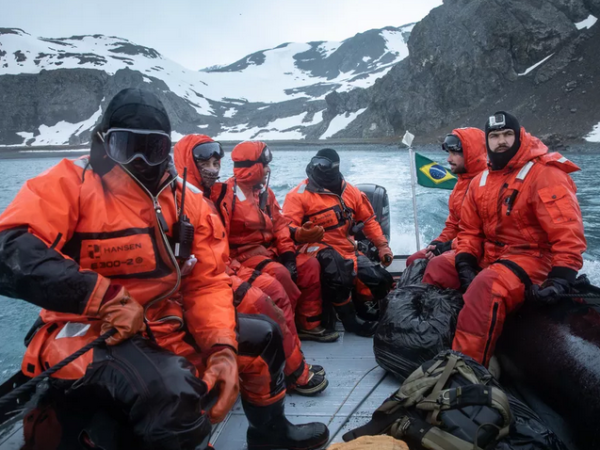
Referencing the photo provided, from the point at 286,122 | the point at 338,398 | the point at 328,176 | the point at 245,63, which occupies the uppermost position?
the point at 245,63

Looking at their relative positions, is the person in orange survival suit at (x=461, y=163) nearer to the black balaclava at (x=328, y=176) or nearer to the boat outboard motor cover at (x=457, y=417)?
the black balaclava at (x=328, y=176)

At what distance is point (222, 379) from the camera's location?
1.59 m

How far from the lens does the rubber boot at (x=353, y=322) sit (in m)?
3.56

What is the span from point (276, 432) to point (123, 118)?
153 cm

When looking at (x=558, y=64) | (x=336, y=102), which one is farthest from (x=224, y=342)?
(x=336, y=102)

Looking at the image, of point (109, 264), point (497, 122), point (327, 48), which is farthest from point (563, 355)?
point (327, 48)

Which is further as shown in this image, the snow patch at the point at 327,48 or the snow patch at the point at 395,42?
the snow patch at the point at 327,48

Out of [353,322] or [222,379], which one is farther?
[353,322]

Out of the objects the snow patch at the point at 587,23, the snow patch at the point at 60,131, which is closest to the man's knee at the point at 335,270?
the snow patch at the point at 587,23

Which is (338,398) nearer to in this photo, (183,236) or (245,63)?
(183,236)

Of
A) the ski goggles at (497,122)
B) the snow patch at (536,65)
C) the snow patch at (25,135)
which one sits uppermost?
the snow patch at (536,65)

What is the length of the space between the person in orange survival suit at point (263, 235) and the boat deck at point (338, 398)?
0.27 m

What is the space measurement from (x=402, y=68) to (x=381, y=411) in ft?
221

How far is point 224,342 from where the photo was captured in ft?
5.56
